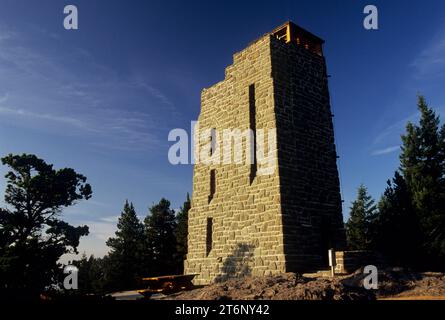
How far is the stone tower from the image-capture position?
13758 mm

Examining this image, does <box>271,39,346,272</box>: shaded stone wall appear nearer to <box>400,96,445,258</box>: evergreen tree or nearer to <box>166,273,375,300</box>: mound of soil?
<box>166,273,375,300</box>: mound of soil

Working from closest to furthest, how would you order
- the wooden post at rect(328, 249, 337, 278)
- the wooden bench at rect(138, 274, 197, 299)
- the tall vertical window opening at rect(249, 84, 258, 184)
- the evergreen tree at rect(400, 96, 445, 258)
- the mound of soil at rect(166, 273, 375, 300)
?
1. the mound of soil at rect(166, 273, 375, 300)
2. the wooden post at rect(328, 249, 337, 278)
3. the wooden bench at rect(138, 274, 197, 299)
4. the tall vertical window opening at rect(249, 84, 258, 184)
5. the evergreen tree at rect(400, 96, 445, 258)

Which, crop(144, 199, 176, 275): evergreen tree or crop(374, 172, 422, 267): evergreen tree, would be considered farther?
crop(144, 199, 176, 275): evergreen tree

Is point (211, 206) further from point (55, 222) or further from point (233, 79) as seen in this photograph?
point (55, 222)

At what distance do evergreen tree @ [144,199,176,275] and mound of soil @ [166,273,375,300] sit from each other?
24.7 metres

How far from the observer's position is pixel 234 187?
1581 centimetres

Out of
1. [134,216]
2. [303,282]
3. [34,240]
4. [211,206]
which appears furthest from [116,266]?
[303,282]

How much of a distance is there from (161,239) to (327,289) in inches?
1241

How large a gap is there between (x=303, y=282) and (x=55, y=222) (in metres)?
23.6

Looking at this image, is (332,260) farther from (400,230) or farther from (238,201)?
(400,230)

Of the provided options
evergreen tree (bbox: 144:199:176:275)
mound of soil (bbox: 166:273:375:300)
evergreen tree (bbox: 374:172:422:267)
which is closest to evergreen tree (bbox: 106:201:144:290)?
evergreen tree (bbox: 144:199:176:275)

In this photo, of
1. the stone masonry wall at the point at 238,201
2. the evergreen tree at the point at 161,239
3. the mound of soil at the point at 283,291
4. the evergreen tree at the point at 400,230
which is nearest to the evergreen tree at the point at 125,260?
the evergreen tree at the point at 161,239

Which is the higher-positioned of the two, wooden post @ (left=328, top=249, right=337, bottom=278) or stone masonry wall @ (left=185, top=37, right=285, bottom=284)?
stone masonry wall @ (left=185, top=37, right=285, bottom=284)

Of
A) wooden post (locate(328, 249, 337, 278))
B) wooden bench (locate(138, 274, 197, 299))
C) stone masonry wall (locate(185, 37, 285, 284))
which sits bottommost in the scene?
wooden bench (locate(138, 274, 197, 299))
